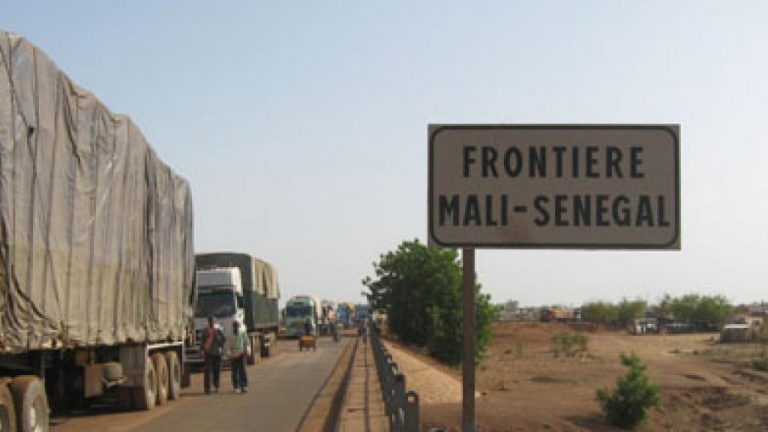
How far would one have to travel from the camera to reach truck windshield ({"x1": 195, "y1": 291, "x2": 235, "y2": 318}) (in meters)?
32.4

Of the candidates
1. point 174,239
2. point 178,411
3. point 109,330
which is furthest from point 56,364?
point 174,239

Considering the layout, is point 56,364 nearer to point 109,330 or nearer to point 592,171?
point 109,330

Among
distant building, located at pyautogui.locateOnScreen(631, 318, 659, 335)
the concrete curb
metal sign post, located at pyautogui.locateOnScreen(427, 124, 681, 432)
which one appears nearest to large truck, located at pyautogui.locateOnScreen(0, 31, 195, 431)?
the concrete curb

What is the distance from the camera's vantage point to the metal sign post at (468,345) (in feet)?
18.4

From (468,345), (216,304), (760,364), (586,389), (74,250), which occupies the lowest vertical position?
(760,364)

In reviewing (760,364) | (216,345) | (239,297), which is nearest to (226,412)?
(216,345)

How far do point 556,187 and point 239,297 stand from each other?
28367 mm

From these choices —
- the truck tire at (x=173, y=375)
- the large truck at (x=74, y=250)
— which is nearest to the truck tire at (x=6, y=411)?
the large truck at (x=74, y=250)

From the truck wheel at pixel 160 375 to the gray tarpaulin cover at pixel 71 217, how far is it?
0.71 metres

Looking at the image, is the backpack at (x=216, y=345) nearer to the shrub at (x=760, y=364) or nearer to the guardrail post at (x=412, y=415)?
the guardrail post at (x=412, y=415)

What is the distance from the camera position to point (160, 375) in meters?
22.0

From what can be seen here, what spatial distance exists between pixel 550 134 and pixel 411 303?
55645 millimetres

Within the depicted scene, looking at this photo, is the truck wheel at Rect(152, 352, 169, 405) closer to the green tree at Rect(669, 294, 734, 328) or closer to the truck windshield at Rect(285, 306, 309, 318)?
the truck windshield at Rect(285, 306, 309, 318)

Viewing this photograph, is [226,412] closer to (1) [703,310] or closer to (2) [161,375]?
(2) [161,375]
